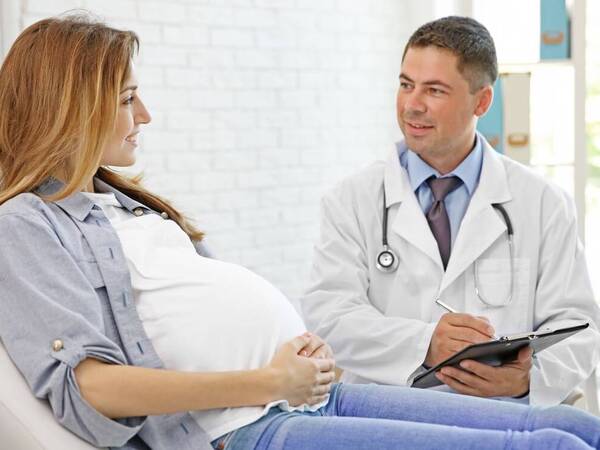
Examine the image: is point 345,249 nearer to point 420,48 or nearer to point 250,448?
point 420,48

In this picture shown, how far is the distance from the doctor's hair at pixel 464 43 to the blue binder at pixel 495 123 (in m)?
1.38

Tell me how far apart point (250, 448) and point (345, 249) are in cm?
103

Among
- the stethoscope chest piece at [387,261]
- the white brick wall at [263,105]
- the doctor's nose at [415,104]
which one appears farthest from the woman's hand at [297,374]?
the white brick wall at [263,105]

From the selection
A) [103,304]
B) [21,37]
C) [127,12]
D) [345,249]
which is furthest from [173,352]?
[127,12]

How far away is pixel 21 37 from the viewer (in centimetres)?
196

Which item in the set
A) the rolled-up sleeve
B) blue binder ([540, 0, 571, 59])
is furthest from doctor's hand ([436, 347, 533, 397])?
blue binder ([540, 0, 571, 59])

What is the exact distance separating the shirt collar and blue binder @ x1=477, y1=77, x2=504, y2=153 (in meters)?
1.43

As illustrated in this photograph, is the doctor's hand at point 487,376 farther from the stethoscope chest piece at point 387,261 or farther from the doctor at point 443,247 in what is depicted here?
the stethoscope chest piece at point 387,261

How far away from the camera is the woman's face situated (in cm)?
201

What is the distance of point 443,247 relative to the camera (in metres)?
2.73

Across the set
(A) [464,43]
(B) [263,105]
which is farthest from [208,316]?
(B) [263,105]

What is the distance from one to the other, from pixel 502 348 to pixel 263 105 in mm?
2353

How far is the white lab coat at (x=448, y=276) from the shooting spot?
2629 mm

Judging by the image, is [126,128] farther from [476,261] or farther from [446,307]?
[476,261]
